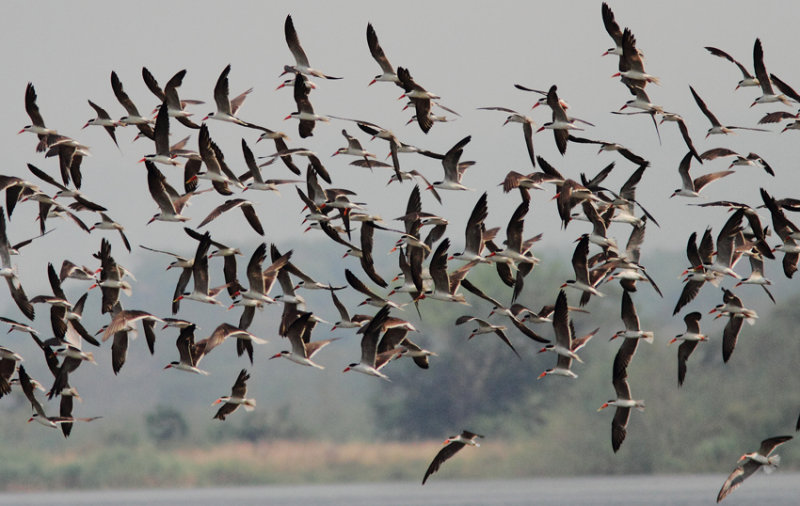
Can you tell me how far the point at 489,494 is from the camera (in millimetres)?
50062

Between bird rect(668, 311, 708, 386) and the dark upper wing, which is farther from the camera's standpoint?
the dark upper wing

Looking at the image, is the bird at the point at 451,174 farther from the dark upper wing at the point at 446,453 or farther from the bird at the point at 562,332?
the dark upper wing at the point at 446,453

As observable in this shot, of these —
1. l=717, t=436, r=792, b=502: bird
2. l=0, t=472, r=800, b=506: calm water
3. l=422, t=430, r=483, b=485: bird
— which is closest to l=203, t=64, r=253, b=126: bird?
l=422, t=430, r=483, b=485: bird

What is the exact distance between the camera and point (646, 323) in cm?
6600

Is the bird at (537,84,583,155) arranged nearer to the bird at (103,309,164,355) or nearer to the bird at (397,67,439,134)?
the bird at (397,67,439,134)

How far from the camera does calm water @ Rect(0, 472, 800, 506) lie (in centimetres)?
4547

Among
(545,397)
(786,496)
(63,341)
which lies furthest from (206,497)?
(63,341)

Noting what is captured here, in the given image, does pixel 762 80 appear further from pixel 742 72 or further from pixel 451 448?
pixel 451 448

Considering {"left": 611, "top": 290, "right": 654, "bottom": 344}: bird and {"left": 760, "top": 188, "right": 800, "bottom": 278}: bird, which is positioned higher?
{"left": 760, "top": 188, "right": 800, "bottom": 278}: bird

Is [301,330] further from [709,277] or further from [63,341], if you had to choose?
[709,277]

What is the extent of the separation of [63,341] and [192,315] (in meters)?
73.2

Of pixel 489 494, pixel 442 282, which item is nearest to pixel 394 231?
pixel 442 282

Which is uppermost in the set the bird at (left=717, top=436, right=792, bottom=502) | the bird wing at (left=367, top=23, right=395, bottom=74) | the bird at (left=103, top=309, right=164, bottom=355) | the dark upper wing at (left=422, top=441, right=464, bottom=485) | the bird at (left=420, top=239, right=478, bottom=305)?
the bird wing at (left=367, top=23, right=395, bottom=74)

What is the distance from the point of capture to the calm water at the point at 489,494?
4547 centimetres
